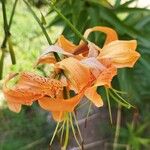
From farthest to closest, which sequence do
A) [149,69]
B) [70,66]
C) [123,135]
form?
[123,135] < [149,69] < [70,66]

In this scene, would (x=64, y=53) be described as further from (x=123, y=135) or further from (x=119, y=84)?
(x=123, y=135)

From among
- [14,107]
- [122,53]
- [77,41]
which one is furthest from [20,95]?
[77,41]

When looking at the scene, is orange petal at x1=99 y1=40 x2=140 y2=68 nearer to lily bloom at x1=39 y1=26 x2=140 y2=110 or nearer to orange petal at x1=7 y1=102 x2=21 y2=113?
lily bloom at x1=39 y1=26 x2=140 y2=110

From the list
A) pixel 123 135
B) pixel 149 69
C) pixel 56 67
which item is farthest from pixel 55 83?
pixel 123 135

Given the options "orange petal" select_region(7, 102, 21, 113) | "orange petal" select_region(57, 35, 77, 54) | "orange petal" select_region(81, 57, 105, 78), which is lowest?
"orange petal" select_region(7, 102, 21, 113)

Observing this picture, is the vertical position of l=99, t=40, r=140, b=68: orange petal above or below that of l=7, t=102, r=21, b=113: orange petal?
above

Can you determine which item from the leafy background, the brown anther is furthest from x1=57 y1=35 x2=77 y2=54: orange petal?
the leafy background

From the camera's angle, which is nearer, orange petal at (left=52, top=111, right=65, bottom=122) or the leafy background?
orange petal at (left=52, top=111, right=65, bottom=122)
